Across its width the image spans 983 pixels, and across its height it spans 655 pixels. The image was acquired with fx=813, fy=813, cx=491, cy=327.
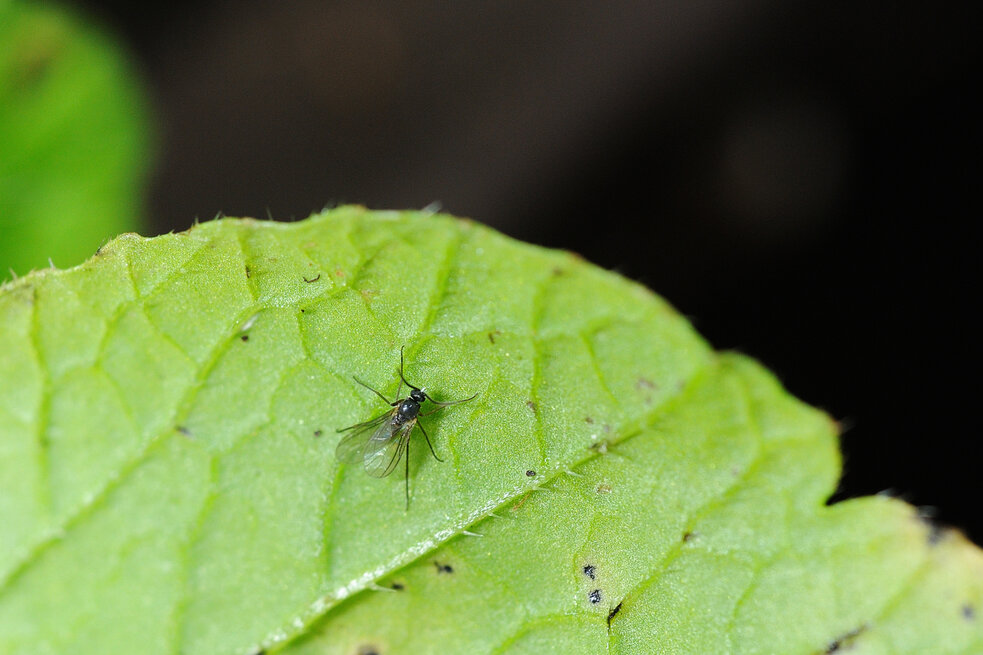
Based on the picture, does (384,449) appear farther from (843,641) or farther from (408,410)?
(843,641)

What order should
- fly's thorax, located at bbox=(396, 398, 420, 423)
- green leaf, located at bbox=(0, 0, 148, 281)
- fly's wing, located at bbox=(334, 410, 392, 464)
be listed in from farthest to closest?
1. green leaf, located at bbox=(0, 0, 148, 281)
2. fly's thorax, located at bbox=(396, 398, 420, 423)
3. fly's wing, located at bbox=(334, 410, 392, 464)

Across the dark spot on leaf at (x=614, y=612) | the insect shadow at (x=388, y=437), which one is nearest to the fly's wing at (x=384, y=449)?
the insect shadow at (x=388, y=437)

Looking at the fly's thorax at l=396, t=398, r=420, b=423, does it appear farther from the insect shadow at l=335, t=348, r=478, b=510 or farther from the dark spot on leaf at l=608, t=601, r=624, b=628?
the dark spot on leaf at l=608, t=601, r=624, b=628

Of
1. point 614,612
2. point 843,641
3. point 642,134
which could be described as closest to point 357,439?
point 614,612

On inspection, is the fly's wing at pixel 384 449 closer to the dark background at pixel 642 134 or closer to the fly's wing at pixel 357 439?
the fly's wing at pixel 357 439

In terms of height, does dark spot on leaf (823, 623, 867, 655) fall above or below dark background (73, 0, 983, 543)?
below

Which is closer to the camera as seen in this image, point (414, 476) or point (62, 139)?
point (414, 476)

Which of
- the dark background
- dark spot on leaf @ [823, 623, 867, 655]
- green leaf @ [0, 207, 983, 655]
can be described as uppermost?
the dark background

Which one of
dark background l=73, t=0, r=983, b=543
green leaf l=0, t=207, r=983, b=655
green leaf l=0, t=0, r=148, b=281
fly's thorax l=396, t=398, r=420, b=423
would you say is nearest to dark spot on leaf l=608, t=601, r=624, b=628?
green leaf l=0, t=207, r=983, b=655
